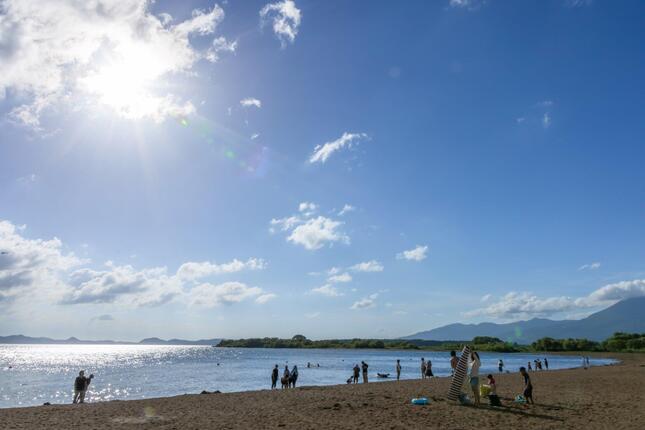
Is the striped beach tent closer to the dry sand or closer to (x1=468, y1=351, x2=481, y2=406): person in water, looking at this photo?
(x1=468, y1=351, x2=481, y2=406): person in water

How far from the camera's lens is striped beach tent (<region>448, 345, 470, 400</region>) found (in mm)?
19625

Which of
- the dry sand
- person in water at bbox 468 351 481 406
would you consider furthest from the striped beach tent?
the dry sand

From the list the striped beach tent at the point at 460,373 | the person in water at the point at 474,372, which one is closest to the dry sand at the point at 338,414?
the striped beach tent at the point at 460,373

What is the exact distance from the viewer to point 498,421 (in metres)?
16.2

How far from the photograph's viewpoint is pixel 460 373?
1992cm

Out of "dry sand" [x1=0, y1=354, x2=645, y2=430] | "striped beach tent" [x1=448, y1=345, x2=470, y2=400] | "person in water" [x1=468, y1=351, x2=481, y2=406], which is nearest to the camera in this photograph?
"dry sand" [x1=0, y1=354, x2=645, y2=430]

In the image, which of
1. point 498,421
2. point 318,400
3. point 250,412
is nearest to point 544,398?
point 498,421

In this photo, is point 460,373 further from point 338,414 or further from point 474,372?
point 338,414

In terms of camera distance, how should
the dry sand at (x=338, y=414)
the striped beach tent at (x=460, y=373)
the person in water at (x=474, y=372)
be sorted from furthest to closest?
the striped beach tent at (x=460, y=373), the person in water at (x=474, y=372), the dry sand at (x=338, y=414)

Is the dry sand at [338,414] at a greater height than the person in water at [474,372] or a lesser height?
lesser

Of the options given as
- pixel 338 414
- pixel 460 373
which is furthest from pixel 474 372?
pixel 338 414

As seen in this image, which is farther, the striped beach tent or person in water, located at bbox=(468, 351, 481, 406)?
the striped beach tent

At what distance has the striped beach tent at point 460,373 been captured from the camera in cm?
1962

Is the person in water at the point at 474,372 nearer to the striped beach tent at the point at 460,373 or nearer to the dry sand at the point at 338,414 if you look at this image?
the striped beach tent at the point at 460,373
